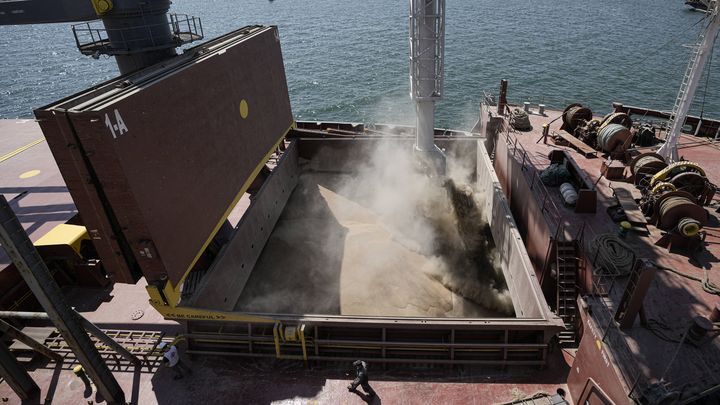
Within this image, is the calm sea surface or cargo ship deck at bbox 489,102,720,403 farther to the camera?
the calm sea surface

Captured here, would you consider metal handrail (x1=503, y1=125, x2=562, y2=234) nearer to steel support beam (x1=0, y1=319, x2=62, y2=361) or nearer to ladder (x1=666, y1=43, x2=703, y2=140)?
ladder (x1=666, y1=43, x2=703, y2=140)

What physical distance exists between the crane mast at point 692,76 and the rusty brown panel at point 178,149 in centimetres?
1669

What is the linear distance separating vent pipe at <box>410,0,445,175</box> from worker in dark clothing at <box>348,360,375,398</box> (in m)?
11.0

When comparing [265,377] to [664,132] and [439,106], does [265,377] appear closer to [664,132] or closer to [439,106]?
[664,132]

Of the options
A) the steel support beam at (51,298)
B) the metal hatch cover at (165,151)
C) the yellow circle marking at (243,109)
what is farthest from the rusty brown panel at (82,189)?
the yellow circle marking at (243,109)

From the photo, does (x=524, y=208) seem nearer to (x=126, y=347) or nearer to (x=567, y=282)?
(x=567, y=282)

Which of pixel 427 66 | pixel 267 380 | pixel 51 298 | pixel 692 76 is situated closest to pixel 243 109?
pixel 427 66

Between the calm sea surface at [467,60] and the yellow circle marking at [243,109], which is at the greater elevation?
the yellow circle marking at [243,109]

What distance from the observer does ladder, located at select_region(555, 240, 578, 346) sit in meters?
12.2

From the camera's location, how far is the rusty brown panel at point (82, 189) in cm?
877

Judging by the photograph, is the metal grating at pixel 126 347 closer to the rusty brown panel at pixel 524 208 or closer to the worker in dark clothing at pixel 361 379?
the worker in dark clothing at pixel 361 379

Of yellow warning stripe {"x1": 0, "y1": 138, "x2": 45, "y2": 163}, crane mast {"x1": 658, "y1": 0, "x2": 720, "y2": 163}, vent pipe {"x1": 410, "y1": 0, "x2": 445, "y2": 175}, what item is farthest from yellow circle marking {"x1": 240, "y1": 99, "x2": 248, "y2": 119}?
yellow warning stripe {"x1": 0, "y1": 138, "x2": 45, "y2": 163}

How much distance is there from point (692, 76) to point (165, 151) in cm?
1852

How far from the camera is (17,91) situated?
50.4 meters
